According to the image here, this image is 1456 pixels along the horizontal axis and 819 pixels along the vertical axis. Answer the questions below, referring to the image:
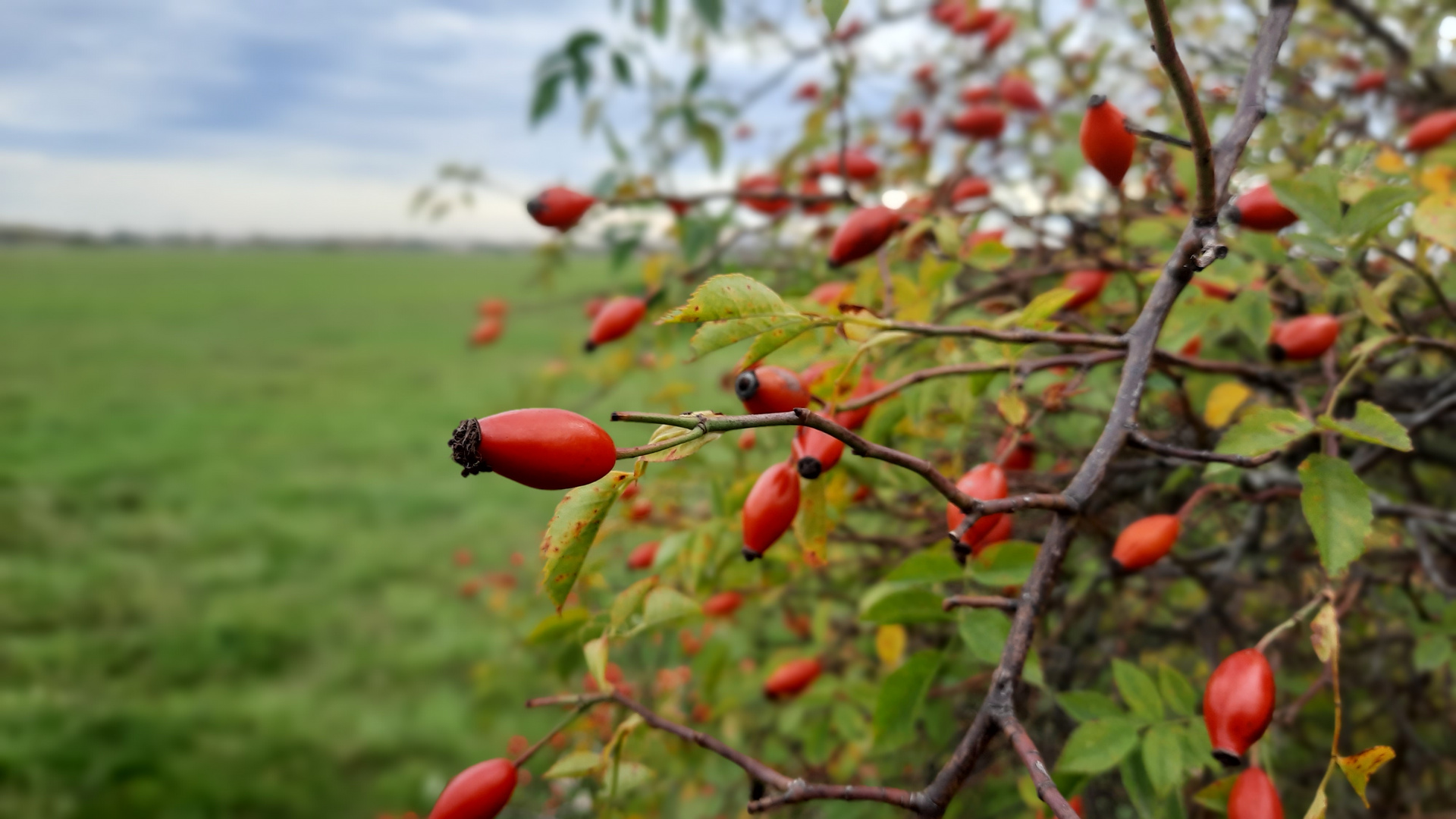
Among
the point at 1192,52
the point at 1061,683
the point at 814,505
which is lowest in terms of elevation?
the point at 1061,683

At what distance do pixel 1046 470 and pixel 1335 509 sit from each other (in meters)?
0.61

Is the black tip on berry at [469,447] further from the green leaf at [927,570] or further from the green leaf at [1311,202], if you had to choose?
the green leaf at [1311,202]

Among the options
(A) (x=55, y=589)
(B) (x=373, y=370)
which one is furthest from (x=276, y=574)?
(B) (x=373, y=370)

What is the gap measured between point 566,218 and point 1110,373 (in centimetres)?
75

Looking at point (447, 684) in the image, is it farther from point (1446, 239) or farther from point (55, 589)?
point (1446, 239)

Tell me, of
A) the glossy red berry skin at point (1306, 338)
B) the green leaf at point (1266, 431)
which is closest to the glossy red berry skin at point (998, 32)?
the glossy red berry skin at point (1306, 338)

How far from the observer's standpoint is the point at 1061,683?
1.15m

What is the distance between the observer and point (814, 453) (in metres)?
0.70

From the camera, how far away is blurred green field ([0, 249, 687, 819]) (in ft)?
8.96

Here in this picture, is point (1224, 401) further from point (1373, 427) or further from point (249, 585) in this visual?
point (249, 585)

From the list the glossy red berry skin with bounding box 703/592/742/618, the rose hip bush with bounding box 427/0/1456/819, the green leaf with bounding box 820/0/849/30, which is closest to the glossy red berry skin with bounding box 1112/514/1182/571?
the rose hip bush with bounding box 427/0/1456/819

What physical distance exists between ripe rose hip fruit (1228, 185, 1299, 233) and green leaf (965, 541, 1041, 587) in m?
0.40

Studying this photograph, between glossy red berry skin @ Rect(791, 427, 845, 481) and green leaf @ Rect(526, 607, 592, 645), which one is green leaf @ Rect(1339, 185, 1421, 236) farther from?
green leaf @ Rect(526, 607, 592, 645)

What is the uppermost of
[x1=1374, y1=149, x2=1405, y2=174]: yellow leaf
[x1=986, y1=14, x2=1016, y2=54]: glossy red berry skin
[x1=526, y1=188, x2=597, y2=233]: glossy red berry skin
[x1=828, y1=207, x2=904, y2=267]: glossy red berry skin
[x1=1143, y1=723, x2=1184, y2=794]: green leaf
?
[x1=986, y1=14, x2=1016, y2=54]: glossy red berry skin
